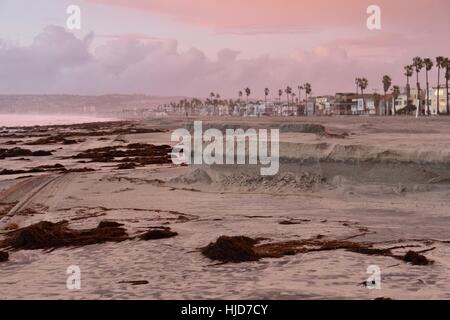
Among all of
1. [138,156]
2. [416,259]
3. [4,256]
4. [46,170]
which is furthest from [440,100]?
[4,256]

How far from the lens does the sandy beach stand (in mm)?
7988

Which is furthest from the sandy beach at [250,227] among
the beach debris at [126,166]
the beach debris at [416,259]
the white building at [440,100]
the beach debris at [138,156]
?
the white building at [440,100]

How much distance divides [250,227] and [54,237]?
4015 mm

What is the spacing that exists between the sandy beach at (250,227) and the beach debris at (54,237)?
4 centimetres

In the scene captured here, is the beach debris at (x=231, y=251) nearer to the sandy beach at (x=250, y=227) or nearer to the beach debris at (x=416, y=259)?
the sandy beach at (x=250, y=227)

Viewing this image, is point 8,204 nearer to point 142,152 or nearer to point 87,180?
point 87,180

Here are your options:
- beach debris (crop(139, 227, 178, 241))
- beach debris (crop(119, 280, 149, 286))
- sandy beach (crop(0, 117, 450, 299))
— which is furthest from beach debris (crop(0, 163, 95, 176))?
beach debris (crop(119, 280, 149, 286))

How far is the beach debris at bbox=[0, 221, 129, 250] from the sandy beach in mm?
42

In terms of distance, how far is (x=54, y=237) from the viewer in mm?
10977

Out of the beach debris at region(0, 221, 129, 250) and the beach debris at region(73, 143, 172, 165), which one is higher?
the beach debris at region(73, 143, 172, 165)

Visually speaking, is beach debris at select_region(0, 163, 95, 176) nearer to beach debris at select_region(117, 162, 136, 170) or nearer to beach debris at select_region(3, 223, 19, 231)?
beach debris at select_region(117, 162, 136, 170)

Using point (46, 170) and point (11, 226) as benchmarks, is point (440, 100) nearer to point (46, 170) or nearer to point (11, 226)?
point (46, 170)

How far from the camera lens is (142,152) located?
3675cm

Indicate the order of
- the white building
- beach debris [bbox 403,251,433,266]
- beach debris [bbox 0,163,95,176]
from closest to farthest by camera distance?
beach debris [bbox 403,251,433,266] < beach debris [bbox 0,163,95,176] < the white building
